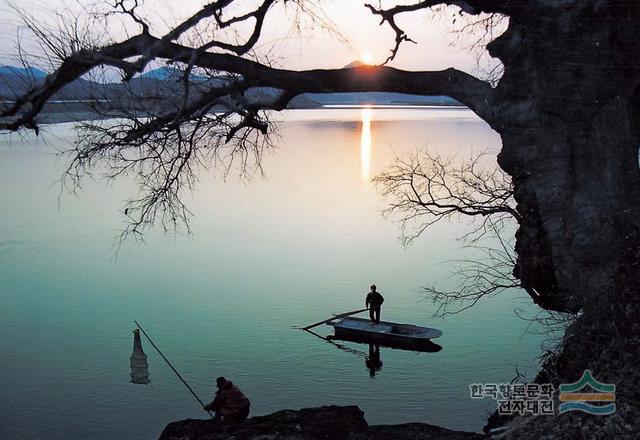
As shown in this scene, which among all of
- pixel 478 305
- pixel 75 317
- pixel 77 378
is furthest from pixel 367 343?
pixel 75 317

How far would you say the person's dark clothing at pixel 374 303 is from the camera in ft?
73.7

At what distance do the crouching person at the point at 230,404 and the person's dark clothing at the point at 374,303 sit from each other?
35.0 ft

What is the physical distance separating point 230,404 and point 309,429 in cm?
153

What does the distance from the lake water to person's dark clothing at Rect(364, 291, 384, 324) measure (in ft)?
4.06

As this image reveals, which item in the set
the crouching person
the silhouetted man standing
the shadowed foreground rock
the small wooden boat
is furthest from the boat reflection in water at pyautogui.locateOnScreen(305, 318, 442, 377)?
the crouching person

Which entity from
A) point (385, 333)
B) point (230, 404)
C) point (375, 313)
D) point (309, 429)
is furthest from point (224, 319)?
point (309, 429)

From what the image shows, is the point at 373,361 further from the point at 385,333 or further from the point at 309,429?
the point at 309,429

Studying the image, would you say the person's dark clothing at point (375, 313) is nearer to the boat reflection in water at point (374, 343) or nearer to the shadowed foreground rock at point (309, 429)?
the boat reflection in water at point (374, 343)

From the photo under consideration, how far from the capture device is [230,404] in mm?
12039

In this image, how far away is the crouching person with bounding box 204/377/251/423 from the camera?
12016 mm

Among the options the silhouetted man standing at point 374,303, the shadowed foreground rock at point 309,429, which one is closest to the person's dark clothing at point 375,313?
the silhouetted man standing at point 374,303

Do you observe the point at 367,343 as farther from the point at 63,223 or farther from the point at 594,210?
the point at 63,223

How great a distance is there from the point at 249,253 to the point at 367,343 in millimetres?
12763

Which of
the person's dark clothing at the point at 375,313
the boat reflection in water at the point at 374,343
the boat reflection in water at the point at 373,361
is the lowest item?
the boat reflection in water at the point at 373,361
